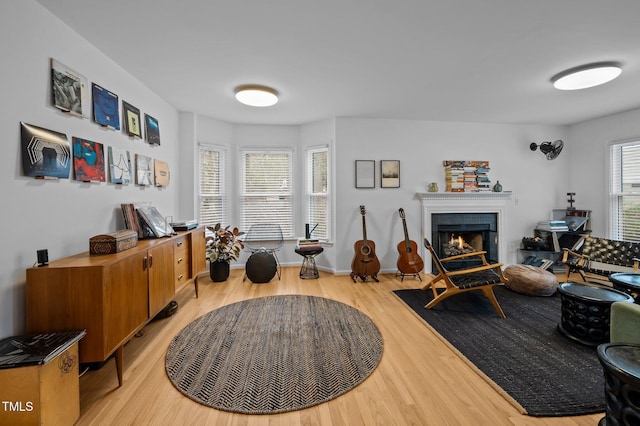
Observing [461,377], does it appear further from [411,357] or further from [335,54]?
[335,54]

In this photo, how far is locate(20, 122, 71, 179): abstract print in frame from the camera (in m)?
1.64

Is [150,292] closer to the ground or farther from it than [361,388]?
farther from it

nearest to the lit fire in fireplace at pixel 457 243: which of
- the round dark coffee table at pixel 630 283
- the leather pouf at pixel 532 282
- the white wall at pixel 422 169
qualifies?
the white wall at pixel 422 169

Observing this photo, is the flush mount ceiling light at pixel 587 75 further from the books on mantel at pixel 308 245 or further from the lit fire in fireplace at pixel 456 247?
the books on mantel at pixel 308 245

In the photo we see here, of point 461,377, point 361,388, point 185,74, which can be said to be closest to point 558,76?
point 461,377

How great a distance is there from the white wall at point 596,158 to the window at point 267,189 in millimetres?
5129

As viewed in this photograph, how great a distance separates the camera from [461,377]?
187 centimetres

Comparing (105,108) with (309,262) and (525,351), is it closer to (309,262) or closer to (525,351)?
(309,262)

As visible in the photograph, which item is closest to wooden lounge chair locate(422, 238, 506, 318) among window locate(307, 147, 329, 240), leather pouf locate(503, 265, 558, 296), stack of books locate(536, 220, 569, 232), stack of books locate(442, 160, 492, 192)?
leather pouf locate(503, 265, 558, 296)

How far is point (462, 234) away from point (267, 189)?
3.63 m

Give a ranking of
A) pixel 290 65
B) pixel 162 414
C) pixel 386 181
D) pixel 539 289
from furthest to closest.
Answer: pixel 386 181 → pixel 539 289 → pixel 290 65 → pixel 162 414

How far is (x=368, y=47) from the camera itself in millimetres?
2301

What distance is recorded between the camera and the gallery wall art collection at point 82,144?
1718 millimetres

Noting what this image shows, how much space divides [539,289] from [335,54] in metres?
3.76
